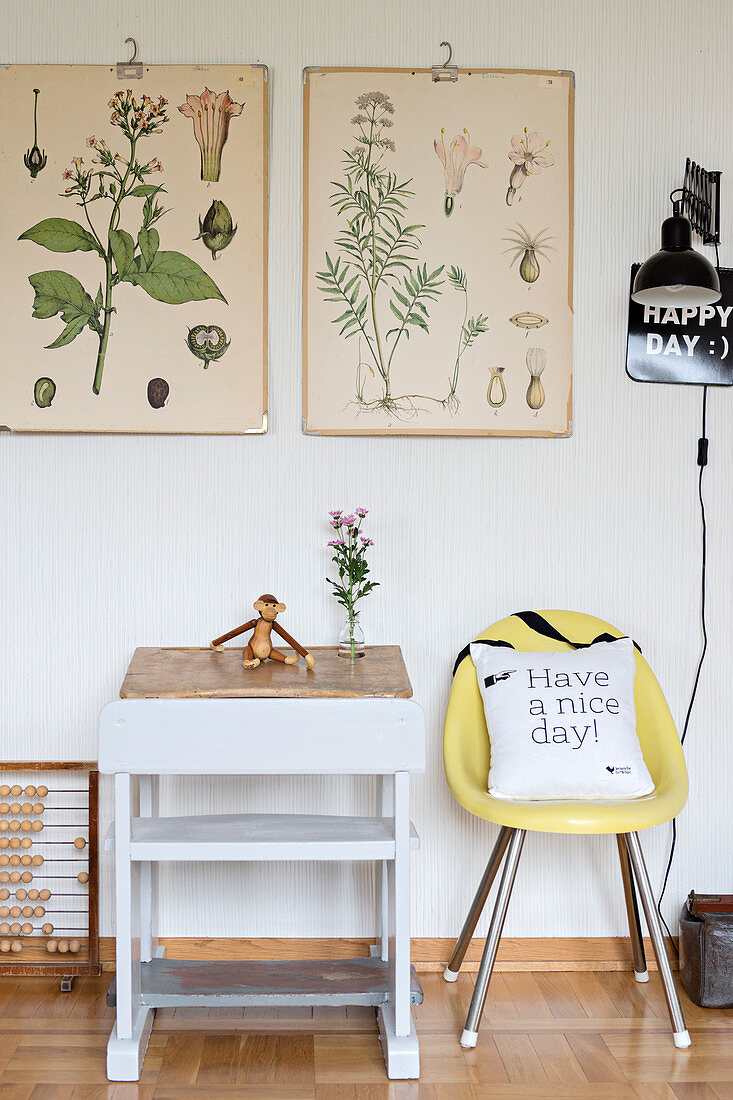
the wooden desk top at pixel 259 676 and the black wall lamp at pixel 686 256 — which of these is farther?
the black wall lamp at pixel 686 256

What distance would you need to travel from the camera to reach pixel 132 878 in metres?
2.12

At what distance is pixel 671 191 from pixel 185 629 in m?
1.65

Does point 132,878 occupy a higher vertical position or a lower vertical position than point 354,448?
lower

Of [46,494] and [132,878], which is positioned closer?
[132,878]

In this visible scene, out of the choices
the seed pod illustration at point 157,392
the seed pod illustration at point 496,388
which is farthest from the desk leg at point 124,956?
the seed pod illustration at point 496,388

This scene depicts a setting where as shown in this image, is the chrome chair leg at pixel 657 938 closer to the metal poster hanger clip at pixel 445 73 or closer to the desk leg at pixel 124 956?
the desk leg at pixel 124 956

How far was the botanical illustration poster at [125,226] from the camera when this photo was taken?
238 centimetres

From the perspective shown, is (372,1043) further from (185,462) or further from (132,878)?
(185,462)

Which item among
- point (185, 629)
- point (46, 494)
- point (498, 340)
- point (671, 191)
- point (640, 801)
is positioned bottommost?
point (640, 801)

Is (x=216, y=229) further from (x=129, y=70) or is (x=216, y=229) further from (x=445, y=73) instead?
(x=445, y=73)

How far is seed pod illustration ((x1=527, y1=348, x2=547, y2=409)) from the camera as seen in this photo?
7.94ft

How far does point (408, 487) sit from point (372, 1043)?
1290 millimetres

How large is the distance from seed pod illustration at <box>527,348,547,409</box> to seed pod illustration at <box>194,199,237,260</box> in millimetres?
803

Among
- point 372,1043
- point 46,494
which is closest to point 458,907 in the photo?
point 372,1043
